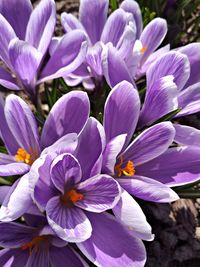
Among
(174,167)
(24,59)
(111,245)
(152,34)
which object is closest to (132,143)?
(174,167)

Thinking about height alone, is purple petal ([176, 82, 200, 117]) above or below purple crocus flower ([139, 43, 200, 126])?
below

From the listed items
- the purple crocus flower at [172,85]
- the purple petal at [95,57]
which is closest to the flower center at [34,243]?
the purple crocus flower at [172,85]

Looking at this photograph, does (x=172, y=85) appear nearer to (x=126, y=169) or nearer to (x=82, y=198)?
(x=126, y=169)

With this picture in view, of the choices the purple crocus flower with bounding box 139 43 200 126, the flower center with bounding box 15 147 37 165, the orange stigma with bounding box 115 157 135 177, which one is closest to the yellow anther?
the flower center with bounding box 15 147 37 165

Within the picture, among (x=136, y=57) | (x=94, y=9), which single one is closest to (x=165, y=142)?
(x=136, y=57)

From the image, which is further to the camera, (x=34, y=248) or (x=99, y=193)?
(x=34, y=248)

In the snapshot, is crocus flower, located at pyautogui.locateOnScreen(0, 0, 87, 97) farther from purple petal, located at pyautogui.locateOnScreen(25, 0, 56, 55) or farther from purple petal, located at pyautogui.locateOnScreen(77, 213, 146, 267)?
purple petal, located at pyautogui.locateOnScreen(77, 213, 146, 267)
